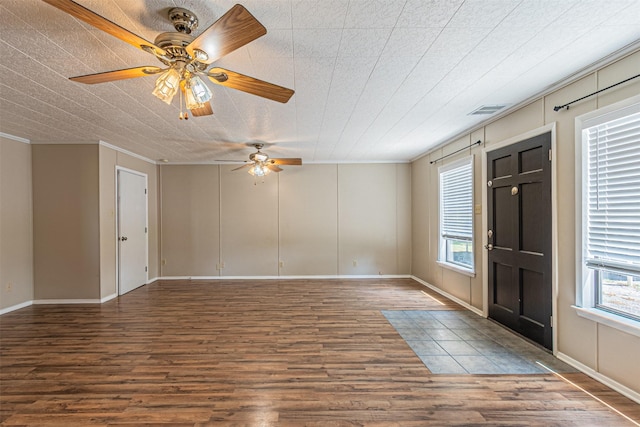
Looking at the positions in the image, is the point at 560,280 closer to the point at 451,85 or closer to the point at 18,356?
the point at 451,85

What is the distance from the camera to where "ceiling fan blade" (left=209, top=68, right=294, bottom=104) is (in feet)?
5.79

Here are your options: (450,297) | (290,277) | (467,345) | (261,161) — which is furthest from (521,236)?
(290,277)

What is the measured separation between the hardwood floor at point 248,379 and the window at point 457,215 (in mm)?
1794

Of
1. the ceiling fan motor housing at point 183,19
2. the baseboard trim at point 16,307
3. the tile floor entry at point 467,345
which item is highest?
the ceiling fan motor housing at point 183,19

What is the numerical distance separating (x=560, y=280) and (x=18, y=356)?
5.18 meters

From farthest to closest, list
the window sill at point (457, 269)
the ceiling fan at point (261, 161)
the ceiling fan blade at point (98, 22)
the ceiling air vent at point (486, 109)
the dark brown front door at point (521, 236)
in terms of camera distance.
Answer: the ceiling fan at point (261, 161) → the window sill at point (457, 269) → the ceiling air vent at point (486, 109) → the dark brown front door at point (521, 236) → the ceiling fan blade at point (98, 22)

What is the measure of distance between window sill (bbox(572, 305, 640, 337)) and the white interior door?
20.6ft

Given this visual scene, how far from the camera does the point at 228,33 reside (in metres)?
1.38

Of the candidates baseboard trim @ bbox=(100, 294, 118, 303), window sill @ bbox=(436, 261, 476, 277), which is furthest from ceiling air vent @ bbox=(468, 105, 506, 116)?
baseboard trim @ bbox=(100, 294, 118, 303)

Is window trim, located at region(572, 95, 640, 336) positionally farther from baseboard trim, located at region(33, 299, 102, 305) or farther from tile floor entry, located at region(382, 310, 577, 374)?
Result: baseboard trim, located at region(33, 299, 102, 305)

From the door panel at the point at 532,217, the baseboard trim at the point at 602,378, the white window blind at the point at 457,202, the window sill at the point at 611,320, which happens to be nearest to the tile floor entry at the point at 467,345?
the baseboard trim at the point at 602,378

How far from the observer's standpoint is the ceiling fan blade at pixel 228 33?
126cm

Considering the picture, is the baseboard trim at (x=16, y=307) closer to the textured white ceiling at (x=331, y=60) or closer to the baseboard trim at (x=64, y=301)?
the baseboard trim at (x=64, y=301)

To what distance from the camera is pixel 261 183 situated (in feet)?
21.1
